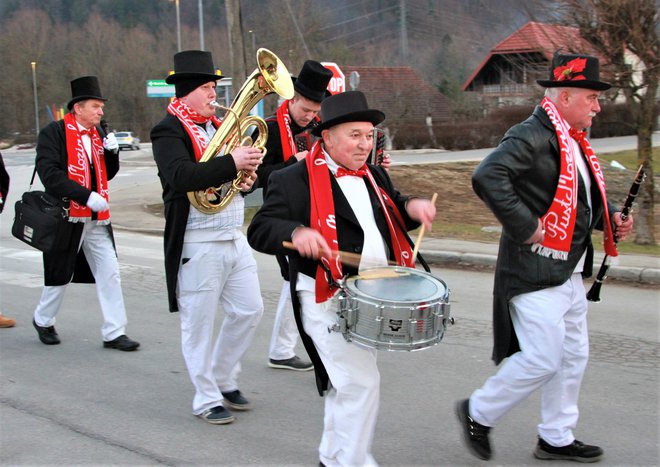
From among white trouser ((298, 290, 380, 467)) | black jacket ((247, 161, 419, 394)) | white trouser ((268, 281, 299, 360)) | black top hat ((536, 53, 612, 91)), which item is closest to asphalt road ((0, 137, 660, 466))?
white trouser ((268, 281, 299, 360))

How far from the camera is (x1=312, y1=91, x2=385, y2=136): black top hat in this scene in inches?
145

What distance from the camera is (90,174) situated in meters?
6.46

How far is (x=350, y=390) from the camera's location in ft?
12.0

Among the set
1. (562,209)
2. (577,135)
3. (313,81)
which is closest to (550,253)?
(562,209)

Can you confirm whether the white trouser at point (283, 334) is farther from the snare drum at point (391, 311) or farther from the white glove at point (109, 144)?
the snare drum at point (391, 311)

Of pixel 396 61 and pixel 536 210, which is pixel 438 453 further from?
pixel 396 61

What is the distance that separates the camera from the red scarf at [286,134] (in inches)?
219

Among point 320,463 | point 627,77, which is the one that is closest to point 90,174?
point 320,463

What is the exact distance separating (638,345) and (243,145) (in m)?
3.76

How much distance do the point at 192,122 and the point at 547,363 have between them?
2.50m

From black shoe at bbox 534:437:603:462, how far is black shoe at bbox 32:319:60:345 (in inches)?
170

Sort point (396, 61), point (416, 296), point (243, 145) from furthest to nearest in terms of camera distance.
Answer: point (396, 61) < point (243, 145) < point (416, 296)

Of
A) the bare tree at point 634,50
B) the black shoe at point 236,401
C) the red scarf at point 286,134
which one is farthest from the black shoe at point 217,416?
the bare tree at point 634,50

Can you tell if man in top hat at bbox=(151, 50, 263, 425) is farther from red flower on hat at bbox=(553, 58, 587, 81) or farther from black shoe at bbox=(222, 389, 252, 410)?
red flower on hat at bbox=(553, 58, 587, 81)
